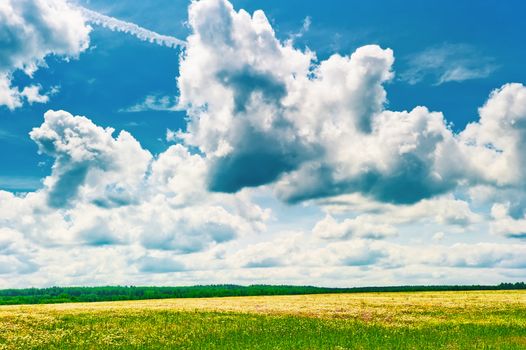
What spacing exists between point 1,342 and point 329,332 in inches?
894

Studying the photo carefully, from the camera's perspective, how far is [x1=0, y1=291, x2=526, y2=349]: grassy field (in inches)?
1324

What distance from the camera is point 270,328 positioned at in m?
39.2

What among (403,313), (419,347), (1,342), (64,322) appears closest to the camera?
(419,347)

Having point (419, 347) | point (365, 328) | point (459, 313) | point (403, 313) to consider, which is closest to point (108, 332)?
point (365, 328)

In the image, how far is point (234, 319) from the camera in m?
43.8

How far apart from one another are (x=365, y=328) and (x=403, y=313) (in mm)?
10901

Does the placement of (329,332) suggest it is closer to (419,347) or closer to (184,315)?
(419,347)

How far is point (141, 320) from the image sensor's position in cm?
4247

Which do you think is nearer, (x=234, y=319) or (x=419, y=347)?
(x=419, y=347)

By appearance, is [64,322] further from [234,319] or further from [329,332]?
[329,332]

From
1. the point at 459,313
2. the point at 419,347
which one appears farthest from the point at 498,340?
the point at 459,313

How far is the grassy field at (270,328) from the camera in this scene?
33.6m

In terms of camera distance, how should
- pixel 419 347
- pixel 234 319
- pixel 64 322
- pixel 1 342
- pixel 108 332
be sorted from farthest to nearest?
pixel 234 319 < pixel 64 322 < pixel 108 332 < pixel 1 342 < pixel 419 347

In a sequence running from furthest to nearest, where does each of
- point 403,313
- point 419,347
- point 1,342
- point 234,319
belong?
point 403,313 < point 234,319 < point 1,342 < point 419,347
